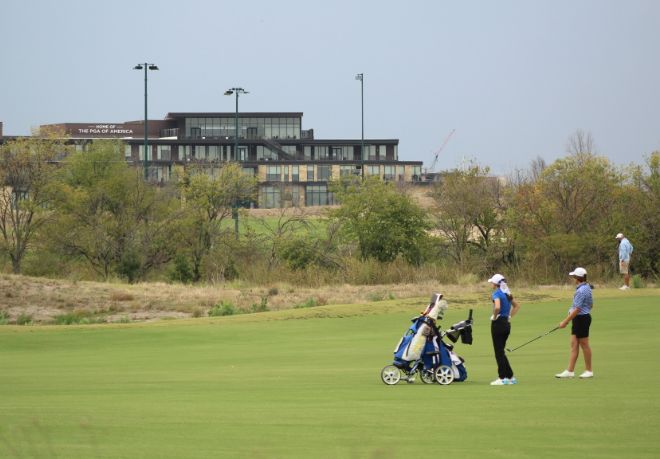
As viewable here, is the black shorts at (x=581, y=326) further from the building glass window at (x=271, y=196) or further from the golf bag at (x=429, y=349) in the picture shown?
the building glass window at (x=271, y=196)

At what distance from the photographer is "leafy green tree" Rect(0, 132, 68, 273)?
74.7 m

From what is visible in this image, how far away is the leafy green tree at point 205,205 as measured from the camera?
72.1m

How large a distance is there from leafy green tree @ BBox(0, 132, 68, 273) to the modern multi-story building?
58673 millimetres

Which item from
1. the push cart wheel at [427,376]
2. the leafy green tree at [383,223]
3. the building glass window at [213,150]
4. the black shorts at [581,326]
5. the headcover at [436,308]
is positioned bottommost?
the push cart wheel at [427,376]

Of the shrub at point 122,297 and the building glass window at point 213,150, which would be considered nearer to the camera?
the shrub at point 122,297

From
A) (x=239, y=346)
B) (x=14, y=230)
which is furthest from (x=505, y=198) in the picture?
(x=239, y=346)

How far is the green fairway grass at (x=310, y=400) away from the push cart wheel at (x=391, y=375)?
0.13 m

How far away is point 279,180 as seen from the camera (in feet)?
479

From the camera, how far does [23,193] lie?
7925cm

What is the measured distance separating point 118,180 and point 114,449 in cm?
6952

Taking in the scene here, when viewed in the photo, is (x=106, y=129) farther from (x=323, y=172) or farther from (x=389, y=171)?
(x=389, y=171)

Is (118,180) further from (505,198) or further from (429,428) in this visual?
(429,428)

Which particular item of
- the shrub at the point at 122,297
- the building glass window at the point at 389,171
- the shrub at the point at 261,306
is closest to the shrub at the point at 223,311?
the shrub at the point at 261,306

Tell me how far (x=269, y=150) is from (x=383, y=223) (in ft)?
281
